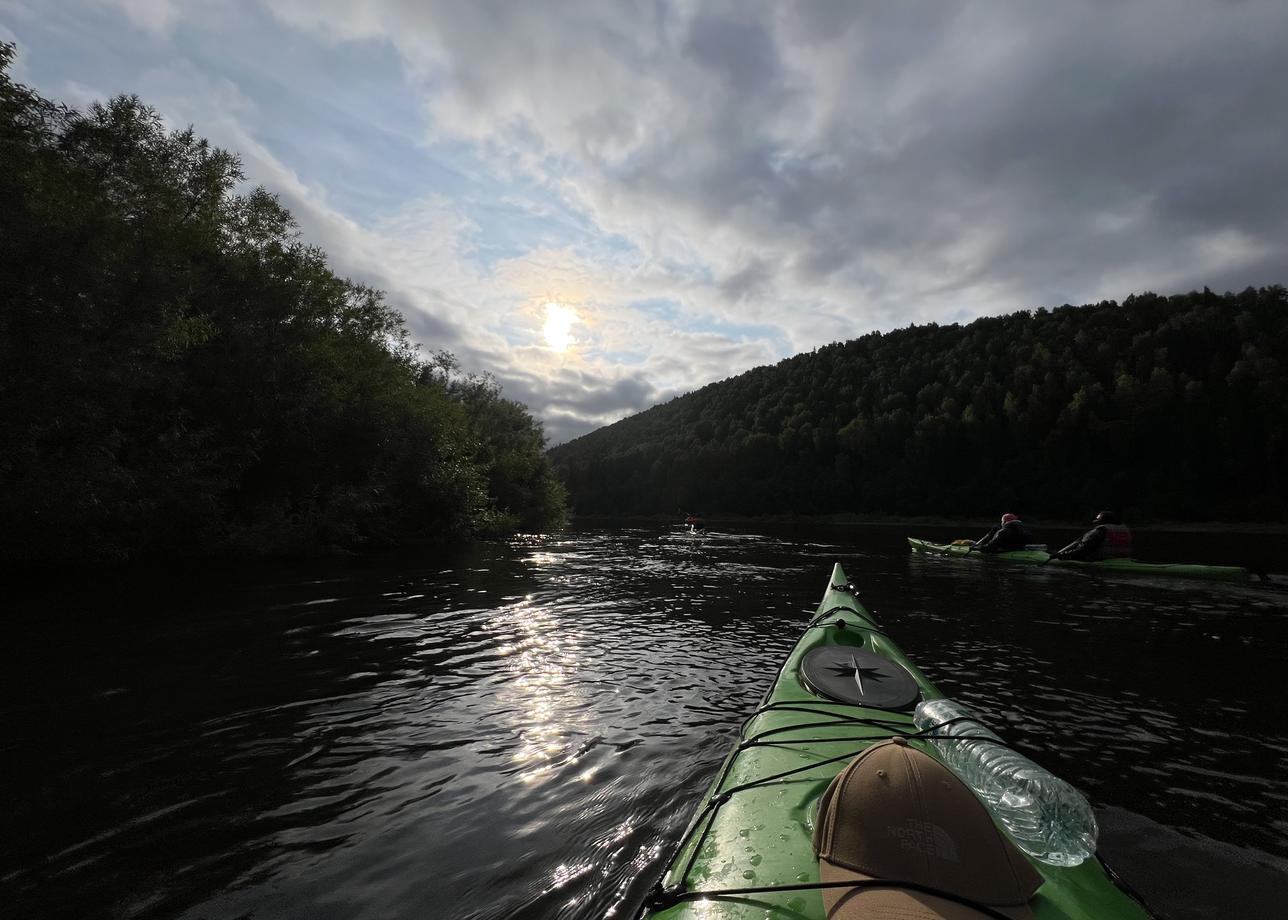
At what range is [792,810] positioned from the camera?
3381 mm

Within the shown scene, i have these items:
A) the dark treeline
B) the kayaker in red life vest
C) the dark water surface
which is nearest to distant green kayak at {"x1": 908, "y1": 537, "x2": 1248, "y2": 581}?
the kayaker in red life vest

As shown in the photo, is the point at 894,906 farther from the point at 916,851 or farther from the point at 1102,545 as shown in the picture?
the point at 1102,545

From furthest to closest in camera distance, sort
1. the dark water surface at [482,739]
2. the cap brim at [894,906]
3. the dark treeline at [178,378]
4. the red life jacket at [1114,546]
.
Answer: the red life jacket at [1114,546], the dark treeline at [178,378], the dark water surface at [482,739], the cap brim at [894,906]

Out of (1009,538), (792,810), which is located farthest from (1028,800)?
(1009,538)

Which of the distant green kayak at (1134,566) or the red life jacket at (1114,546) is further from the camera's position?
the red life jacket at (1114,546)

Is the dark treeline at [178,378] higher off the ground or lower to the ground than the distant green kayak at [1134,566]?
higher

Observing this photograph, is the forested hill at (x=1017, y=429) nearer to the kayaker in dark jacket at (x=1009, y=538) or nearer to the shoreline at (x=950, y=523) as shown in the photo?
the shoreline at (x=950, y=523)

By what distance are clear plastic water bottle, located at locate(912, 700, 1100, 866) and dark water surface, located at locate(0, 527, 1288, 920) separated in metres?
1.20

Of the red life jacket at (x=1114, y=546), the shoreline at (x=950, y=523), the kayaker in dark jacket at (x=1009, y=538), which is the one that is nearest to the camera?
the red life jacket at (x=1114, y=546)

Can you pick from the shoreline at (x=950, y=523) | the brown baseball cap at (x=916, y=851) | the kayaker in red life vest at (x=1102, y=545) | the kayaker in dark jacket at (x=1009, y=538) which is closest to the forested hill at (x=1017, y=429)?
the shoreline at (x=950, y=523)

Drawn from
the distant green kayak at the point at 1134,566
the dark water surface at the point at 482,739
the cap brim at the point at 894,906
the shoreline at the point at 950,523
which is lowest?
the shoreline at the point at 950,523

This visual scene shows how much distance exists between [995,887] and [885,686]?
134 inches

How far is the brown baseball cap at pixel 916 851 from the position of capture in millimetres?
2289

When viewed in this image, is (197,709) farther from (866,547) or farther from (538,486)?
(538,486)
